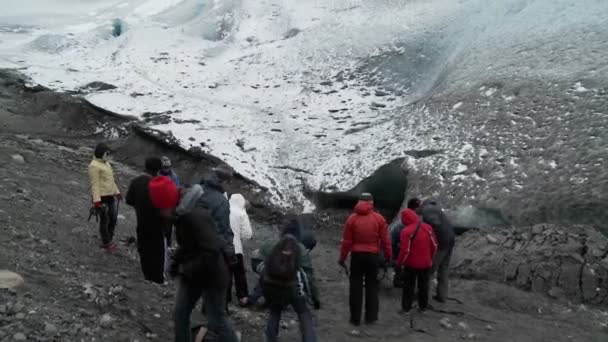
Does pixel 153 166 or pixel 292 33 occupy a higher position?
pixel 292 33

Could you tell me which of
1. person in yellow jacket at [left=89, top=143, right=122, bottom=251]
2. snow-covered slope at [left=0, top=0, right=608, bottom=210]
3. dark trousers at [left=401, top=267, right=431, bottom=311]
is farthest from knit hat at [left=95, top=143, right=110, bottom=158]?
snow-covered slope at [left=0, top=0, right=608, bottom=210]

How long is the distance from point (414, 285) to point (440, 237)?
2.65 ft

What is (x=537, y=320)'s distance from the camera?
696 cm

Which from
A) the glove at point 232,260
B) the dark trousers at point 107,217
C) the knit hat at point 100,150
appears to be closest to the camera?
the glove at point 232,260

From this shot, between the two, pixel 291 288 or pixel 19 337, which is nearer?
pixel 19 337

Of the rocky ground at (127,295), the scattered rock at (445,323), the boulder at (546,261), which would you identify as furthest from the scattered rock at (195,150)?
the scattered rock at (445,323)

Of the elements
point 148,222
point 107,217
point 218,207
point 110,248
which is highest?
point 218,207

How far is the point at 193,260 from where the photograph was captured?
4.14 meters

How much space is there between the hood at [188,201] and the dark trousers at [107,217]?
3.23 meters

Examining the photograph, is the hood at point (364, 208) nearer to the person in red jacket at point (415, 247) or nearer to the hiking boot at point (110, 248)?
the person in red jacket at point (415, 247)

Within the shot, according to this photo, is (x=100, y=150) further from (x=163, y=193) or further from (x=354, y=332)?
(x=354, y=332)

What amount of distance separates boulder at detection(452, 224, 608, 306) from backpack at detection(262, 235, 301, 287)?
505 cm

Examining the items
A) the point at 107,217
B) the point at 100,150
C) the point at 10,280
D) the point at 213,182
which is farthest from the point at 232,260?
the point at 100,150

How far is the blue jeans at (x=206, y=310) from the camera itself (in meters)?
4.30
